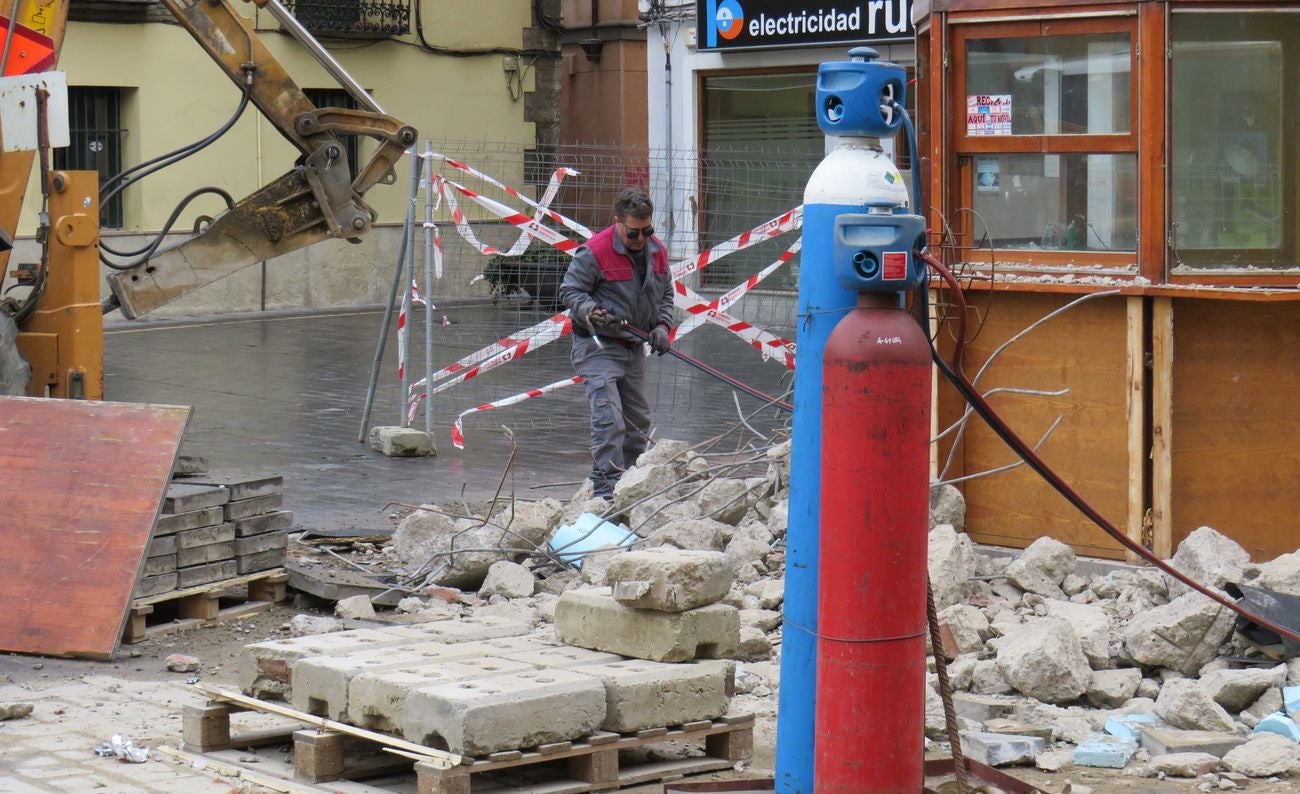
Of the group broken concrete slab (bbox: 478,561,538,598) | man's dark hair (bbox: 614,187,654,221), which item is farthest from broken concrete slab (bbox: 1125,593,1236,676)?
man's dark hair (bbox: 614,187,654,221)

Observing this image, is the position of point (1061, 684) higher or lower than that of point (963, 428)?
lower

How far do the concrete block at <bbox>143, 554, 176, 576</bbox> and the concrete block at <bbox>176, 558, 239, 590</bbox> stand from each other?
0.04 metres

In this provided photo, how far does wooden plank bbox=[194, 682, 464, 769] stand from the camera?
490 centimetres

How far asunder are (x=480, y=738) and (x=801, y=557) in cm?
104

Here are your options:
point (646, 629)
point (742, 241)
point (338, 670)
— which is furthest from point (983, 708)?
point (742, 241)

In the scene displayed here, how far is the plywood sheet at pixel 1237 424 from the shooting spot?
7512 mm

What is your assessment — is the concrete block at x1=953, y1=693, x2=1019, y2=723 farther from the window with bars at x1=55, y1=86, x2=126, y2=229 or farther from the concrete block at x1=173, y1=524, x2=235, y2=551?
the window with bars at x1=55, y1=86, x2=126, y2=229

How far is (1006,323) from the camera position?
26.0 feet

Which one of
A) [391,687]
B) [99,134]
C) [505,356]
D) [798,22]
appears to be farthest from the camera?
[99,134]

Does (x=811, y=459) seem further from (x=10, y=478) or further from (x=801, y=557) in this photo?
(x=10, y=478)

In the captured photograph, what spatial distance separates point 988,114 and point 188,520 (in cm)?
394

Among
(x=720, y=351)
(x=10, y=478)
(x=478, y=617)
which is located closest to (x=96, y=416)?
(x=10, y=478)

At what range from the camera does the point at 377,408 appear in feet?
48.8

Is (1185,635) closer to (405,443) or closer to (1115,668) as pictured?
(1115,668)
